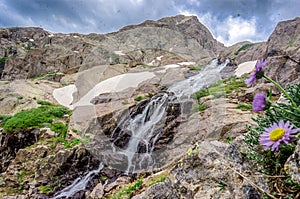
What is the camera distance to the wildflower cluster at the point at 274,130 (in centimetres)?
129

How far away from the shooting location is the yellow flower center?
4.18ft

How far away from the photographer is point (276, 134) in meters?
1.29

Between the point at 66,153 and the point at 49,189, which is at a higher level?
the point at 66,153

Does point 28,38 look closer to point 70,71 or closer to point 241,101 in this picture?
point 70,71

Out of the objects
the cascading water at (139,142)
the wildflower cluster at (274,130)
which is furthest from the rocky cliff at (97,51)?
the wildflower cluster at (274,130)

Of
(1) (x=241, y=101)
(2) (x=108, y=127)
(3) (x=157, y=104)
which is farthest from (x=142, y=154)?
(1) (x=241, y=101)

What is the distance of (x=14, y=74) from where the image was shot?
3528 centimetres

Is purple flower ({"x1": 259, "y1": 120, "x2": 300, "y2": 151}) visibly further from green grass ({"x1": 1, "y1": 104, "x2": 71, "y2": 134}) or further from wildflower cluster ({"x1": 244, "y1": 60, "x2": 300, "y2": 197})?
green grass ({"x1": 1, "y1": 104, "x2": 71, "y2": 134})

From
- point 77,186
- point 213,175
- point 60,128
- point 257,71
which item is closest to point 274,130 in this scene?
point 257,71

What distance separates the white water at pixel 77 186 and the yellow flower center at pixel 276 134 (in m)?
7.82

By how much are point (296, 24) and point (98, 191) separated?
71.9 feet

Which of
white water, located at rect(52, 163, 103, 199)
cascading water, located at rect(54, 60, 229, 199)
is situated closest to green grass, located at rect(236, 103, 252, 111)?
cascading water, located at rect(54, 60, 229, 199)

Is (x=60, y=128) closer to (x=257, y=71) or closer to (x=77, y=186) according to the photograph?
(x=77, y=186)

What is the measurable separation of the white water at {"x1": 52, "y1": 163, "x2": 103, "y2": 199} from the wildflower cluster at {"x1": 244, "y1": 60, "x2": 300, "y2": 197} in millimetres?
7428
